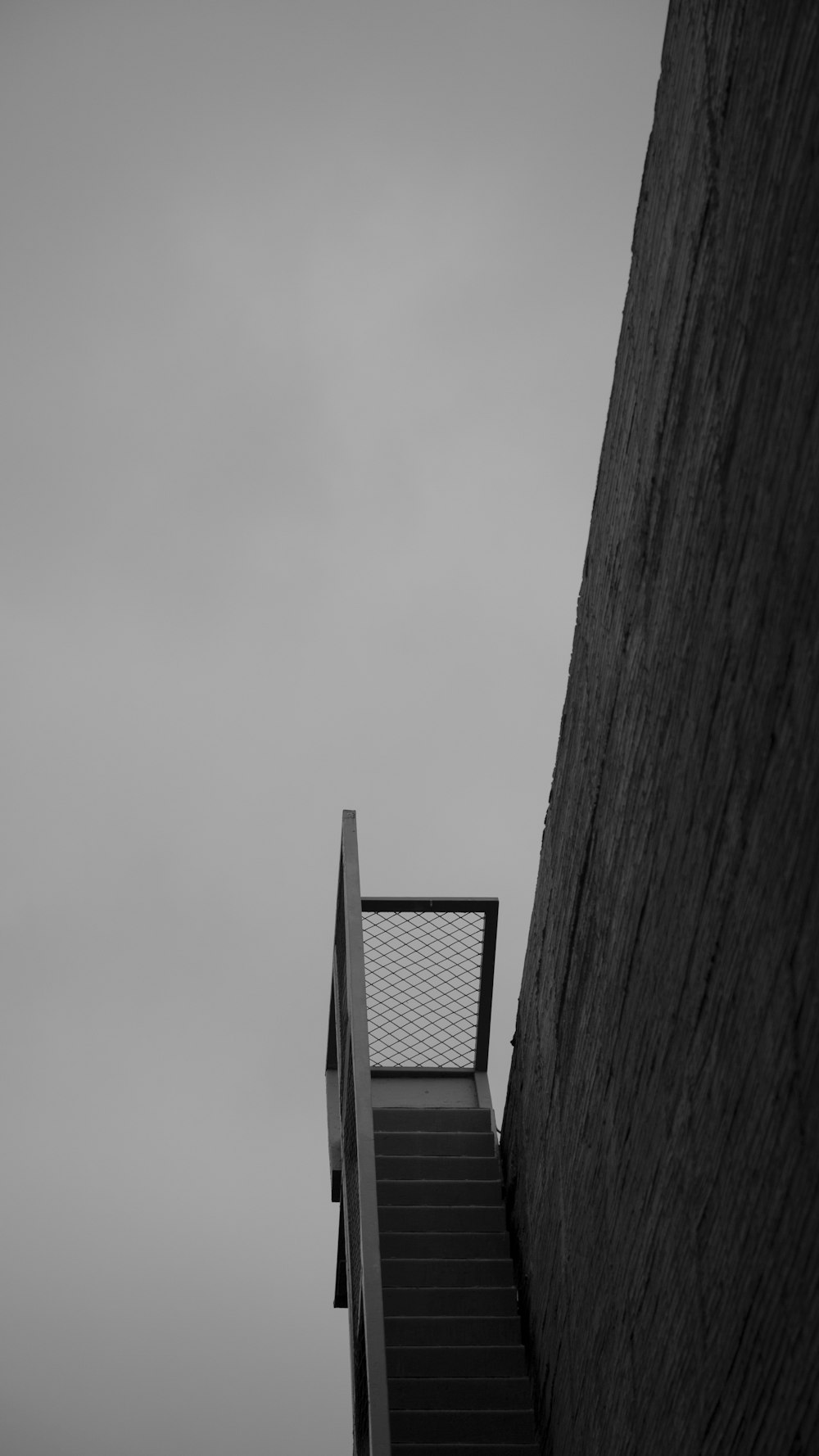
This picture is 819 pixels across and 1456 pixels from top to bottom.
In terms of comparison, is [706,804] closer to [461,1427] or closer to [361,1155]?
[361,1155]

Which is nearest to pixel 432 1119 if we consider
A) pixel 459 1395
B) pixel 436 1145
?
pixel 436 1145

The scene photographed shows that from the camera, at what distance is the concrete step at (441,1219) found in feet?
17.6

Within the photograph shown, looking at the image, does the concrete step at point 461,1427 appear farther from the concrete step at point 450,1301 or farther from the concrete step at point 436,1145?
the concrete step at point 436,1145

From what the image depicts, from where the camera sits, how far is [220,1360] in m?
19.5

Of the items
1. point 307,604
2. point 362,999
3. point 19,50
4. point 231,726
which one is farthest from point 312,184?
point 362,999

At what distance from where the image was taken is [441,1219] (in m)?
5.47

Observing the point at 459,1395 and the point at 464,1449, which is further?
the point at 459,1395

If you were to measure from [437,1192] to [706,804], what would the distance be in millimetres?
3358

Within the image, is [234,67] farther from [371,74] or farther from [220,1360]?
[220,1360]

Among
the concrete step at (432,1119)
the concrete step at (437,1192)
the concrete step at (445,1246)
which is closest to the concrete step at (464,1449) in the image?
the concrete step at (445,1246)

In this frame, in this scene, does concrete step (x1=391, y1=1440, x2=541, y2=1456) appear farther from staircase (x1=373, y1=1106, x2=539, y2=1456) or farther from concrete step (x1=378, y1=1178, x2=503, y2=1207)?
concrete step (x1=378, y1=1178, x2=503, y2=1207)

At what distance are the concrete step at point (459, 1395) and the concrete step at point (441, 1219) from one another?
0.68m

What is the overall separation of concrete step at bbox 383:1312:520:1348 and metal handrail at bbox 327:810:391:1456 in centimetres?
17

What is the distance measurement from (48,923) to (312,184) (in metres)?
16.4
